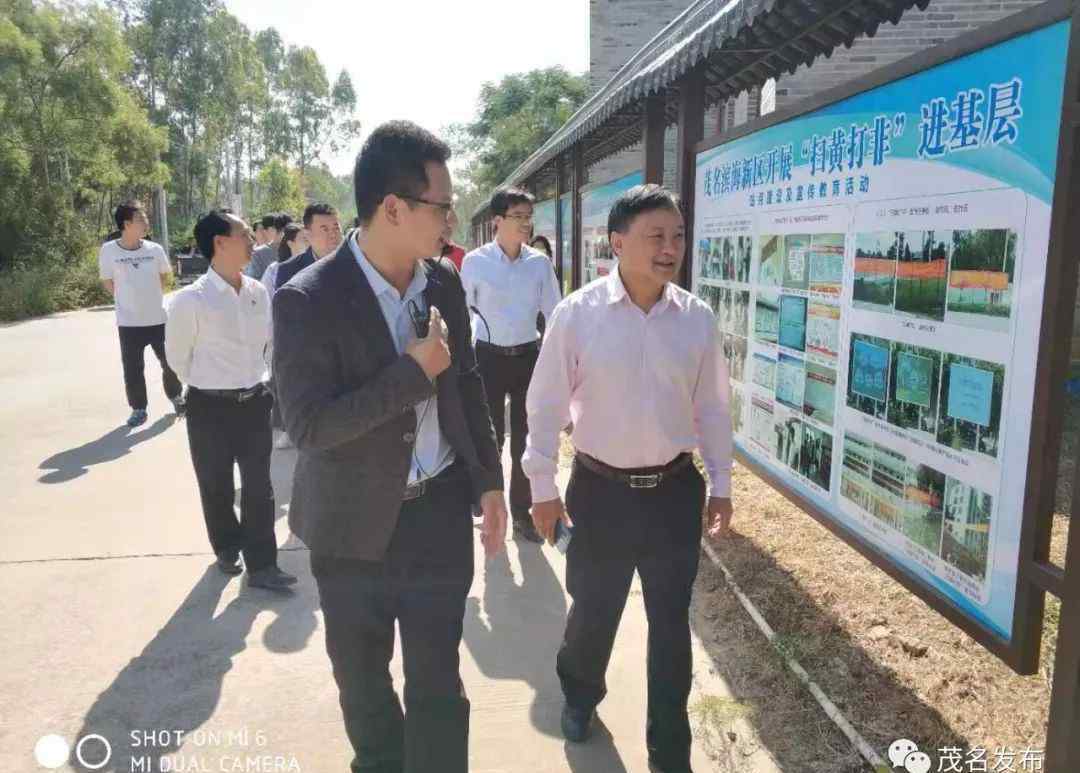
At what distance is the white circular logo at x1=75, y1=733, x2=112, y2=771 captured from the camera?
2.55m

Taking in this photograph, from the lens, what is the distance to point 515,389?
4.61m

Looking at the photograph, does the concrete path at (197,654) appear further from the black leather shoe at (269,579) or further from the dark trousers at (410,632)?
the dark trousers at (410,632)

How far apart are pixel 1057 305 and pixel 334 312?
66.8 inches

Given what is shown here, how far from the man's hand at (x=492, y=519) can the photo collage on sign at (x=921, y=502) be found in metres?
1.30

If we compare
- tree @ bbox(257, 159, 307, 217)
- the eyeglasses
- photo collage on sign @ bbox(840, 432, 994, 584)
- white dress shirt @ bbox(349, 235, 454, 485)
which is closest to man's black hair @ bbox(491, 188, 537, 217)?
photo collage on sign @ bbox(840, 432, 994, 584)

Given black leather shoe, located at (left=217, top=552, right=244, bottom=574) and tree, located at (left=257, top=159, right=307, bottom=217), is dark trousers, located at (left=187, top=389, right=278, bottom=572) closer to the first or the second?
black leather shoe, located at (left=217, top=552, right=244, bottom=574)

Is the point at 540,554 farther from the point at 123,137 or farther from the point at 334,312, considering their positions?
the point at 123,137


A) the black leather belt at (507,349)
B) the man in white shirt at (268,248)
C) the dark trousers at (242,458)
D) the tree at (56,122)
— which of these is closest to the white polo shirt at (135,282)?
the man in white shirt at (268,248)

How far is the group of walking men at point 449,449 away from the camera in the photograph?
1.88 m

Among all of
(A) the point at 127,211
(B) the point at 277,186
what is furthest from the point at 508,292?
(B) the point at 277,186

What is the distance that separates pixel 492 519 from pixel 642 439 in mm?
530

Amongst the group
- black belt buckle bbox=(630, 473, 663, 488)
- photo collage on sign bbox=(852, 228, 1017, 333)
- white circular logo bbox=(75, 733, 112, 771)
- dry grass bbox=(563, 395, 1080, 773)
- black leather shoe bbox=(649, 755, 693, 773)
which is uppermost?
photo collage on sign bbox=(852, 228, 1017, 333)

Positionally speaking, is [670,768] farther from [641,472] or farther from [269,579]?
[269,579]

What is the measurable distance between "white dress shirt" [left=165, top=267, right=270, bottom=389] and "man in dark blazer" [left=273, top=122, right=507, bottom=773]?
1.87 meters
